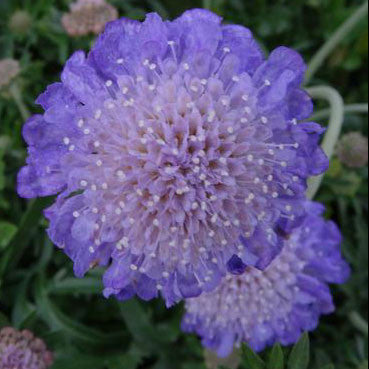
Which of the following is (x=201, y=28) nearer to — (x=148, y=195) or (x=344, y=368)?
(x=148, y=195)

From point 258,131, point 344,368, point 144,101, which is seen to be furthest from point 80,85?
point 344,368

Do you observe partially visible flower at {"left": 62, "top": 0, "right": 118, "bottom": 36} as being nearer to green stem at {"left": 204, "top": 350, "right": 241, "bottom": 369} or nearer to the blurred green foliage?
the blurred green foliage

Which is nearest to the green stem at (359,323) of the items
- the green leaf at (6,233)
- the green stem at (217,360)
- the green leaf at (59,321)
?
the green stem at (217,360)

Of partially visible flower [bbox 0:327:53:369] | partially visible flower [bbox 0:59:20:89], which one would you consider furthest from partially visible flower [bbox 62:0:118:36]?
partially visible flower [bbox 0:327:53:369]

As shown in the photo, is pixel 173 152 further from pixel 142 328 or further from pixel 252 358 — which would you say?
pixel 142 328

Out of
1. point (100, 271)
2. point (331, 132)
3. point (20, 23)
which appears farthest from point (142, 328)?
point (20, 23)

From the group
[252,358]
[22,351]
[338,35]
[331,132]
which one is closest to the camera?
[252,358]
